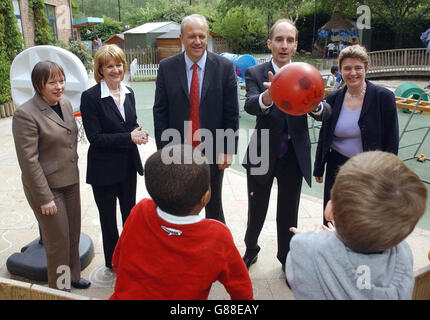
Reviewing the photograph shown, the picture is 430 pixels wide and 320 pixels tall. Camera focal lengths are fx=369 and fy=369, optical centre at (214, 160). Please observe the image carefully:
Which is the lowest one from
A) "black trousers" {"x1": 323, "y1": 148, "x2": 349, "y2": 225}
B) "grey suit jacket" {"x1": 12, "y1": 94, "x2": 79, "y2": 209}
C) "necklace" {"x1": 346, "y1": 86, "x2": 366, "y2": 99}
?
"black trousers" {"x1": 323, "y1": 148, "x2": 349, "y2": 225}

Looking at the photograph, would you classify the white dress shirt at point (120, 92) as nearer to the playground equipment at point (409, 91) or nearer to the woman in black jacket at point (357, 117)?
the woman in black jacket at point (357, 117)

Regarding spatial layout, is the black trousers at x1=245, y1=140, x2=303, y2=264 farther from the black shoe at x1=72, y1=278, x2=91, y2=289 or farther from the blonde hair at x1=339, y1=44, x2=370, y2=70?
the black shoe at x1=72, y1=278, x2=91, y2=289

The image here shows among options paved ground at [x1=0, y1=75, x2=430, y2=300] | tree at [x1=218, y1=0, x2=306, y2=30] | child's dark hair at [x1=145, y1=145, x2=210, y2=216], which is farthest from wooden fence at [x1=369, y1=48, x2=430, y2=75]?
child's dark hair at [x1=145, y1=145, x2=210, y2=216]

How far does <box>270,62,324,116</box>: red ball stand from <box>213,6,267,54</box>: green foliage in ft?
91.9

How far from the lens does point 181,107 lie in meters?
3.00

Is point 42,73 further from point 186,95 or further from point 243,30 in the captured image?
point 243,30

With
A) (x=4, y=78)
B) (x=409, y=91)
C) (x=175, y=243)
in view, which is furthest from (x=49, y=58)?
(x=409, y=91)

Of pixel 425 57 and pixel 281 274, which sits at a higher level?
pixel 425 57

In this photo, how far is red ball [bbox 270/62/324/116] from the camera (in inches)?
88.0

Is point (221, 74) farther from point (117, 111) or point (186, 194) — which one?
point (186, 194)

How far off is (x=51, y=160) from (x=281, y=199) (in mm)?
1802

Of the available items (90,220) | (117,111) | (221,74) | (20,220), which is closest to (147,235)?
(117,111)

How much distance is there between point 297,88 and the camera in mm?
2227

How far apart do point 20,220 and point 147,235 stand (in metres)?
3.39
